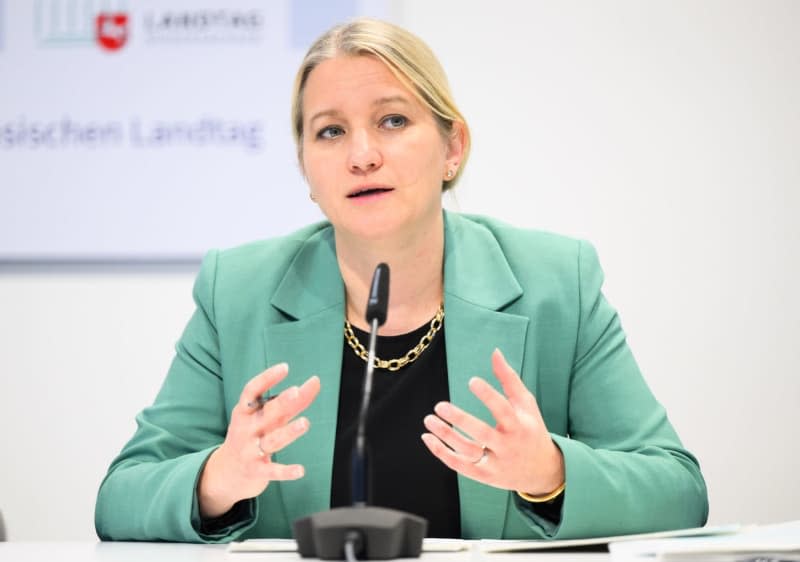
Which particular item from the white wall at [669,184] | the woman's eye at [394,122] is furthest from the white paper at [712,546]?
the white wall at [669,184]

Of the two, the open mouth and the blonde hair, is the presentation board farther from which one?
the open mouth

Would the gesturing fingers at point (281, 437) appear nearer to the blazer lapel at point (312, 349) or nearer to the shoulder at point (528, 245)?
the blazer lapel at point (312, 349)

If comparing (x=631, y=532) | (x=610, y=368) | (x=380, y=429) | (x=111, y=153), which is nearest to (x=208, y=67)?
(x=111, y=153)

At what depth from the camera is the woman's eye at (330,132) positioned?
1934mm

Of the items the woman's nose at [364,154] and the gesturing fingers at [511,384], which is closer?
the gesturing fingers at [511,384]

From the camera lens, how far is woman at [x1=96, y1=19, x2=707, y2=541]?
1796mm

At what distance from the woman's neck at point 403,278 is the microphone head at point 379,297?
56cm

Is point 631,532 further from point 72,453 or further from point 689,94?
point 72,453

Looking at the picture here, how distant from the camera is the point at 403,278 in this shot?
6.69 feet

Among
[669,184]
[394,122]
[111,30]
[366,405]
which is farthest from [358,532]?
[111,30]

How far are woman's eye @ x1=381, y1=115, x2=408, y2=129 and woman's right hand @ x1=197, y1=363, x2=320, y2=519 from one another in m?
0.62

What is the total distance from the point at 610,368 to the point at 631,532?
0.39 metres

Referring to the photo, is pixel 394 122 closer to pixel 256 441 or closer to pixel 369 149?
pixel 369 149

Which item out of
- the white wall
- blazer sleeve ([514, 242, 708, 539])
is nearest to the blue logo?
the white wall
